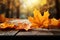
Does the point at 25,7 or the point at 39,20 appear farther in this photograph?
the point at 25,7

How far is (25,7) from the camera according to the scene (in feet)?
5.85

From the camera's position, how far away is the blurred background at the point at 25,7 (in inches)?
69.2

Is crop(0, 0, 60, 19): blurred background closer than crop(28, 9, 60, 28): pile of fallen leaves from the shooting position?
No

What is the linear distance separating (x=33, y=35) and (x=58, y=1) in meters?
0.90

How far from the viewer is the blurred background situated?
176 cm

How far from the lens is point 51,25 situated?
1.27 metres

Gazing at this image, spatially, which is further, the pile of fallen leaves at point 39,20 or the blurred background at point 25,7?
the blurred background at point 25,7
